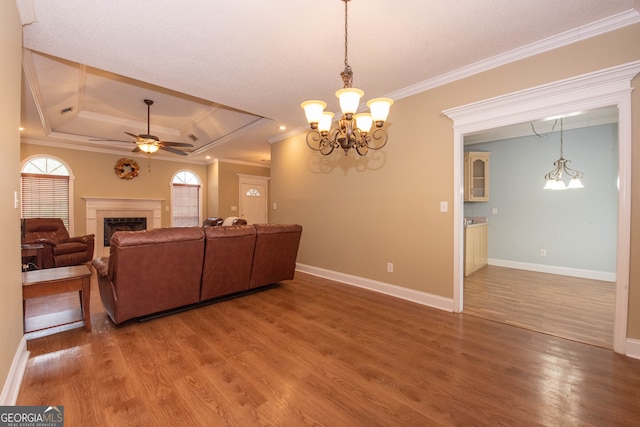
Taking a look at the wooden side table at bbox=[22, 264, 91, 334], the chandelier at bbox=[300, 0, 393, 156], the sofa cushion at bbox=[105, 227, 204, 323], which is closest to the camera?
the chandelier at bbox=[300, 0, 393, 156]

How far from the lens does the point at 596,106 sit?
234cm

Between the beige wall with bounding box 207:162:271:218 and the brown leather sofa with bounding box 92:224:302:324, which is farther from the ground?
the beige wall with bounding box 207:162:271:218

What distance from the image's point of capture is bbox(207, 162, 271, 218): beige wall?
8.00m

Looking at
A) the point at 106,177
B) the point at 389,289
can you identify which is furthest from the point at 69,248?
the point at 389,289

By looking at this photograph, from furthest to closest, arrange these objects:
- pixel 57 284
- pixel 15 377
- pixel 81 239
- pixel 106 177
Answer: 1. pixel 106 177
2. pixel 81 239
3. pixel 57 284
4. pixel 15 377

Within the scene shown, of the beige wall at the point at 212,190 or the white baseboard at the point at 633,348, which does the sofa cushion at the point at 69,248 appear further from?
the white baseboard at the point at 633,348

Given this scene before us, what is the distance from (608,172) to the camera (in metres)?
4.50

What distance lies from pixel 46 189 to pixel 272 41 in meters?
6.69

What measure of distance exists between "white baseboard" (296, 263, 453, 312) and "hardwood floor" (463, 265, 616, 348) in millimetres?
265

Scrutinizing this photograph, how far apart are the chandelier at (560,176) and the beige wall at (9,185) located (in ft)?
21.9

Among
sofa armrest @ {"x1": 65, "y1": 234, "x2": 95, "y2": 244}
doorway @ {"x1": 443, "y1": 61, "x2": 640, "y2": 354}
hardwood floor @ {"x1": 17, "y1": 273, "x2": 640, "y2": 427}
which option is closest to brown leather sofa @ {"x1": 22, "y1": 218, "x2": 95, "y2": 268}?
sofa armrest @ {"x1": 65, "y1": 234, "x2": 95, "y2": 244}

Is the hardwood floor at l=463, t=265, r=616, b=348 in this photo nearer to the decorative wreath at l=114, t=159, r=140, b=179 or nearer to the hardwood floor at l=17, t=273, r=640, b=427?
the hardwood floor at l=17, t=273, r=640, b=427

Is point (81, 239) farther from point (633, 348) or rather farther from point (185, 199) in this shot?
point (633, 348)

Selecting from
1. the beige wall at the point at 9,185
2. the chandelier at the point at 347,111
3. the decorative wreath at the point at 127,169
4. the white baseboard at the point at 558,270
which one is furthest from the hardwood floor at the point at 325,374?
the decorative wreath at the point at 127,169
